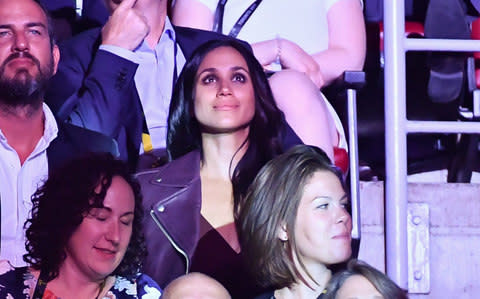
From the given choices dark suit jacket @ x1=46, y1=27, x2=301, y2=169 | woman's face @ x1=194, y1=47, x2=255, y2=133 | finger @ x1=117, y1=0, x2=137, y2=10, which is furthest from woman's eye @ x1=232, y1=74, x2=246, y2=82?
finger @ x1=117, y1=0, x2=137, y2=10

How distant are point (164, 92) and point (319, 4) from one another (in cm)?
64

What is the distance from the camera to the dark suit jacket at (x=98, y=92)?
3.23 m

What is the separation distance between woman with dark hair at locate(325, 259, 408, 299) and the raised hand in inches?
40.6

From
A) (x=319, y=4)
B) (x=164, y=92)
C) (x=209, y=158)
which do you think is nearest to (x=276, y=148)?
(x=209, y=158)

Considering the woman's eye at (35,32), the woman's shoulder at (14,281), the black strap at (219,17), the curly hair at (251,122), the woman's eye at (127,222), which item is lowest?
the woman's shoulder at (14,281)

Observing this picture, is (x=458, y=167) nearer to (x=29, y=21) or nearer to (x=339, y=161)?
(x=339, y=161)

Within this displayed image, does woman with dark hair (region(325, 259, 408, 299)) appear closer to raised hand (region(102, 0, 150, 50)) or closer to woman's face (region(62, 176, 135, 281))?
woman's face (region(62, 176, 135, 281))

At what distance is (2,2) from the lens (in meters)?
3.21

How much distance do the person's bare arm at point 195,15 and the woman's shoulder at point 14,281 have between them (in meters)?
1.21

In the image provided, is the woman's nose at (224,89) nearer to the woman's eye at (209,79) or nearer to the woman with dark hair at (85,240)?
the woman's eye at (209,79)

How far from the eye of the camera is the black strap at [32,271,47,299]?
276 cm

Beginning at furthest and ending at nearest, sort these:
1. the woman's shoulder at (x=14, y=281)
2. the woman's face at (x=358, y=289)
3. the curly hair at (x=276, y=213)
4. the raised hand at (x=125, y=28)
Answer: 1. the raised hand at (x=125, y=28)
2. the curly hair at (x=276, y=213)
3. the woman's shoulder at (x=14, y=281)
4. the woman's face at (x=358, y=289)

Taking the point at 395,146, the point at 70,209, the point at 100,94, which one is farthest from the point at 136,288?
the point at 395,146

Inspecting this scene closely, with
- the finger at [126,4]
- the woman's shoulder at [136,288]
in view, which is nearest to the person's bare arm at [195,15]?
the finger at [126,4]
